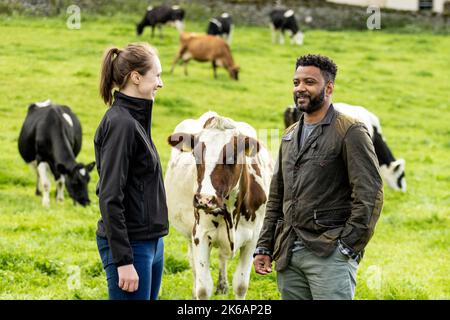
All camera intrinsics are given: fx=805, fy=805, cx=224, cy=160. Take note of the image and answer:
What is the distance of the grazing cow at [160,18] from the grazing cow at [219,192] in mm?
19143

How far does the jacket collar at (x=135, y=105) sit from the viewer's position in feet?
13.7

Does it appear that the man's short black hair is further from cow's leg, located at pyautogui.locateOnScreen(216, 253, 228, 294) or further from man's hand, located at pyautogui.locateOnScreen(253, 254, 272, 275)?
cow's leg, located at pyautogui.locateOnScreen(216, 253, 228, 294)

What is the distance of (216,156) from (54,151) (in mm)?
6884

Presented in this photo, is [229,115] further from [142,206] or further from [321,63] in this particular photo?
[142,206]

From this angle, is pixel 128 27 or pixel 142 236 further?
pixel 128 27

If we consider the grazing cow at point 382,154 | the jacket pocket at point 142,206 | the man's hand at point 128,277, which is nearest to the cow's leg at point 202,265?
the jacket pocket at point 142,206

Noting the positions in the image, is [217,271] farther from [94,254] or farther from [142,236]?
[142,236]

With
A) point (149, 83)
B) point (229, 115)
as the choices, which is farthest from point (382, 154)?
point (149, 83)

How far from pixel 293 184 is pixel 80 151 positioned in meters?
10.3

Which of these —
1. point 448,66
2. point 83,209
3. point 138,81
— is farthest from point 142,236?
point 448,66

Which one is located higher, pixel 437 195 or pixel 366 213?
pixel 366 213

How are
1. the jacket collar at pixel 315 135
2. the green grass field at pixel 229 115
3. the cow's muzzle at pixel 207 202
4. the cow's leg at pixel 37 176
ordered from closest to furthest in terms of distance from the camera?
1. the jacket collar at pixel 315 135
2. the cow's muzzle at pixel 207 202
3. the green grass field at pixel 229 115
4. the cow's leg at pixel 37 176

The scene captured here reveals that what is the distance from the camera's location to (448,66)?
25438 mm

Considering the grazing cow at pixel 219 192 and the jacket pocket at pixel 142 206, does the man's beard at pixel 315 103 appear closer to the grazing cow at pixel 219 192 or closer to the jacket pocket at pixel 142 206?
the jacket pocket at pixel 142 206
